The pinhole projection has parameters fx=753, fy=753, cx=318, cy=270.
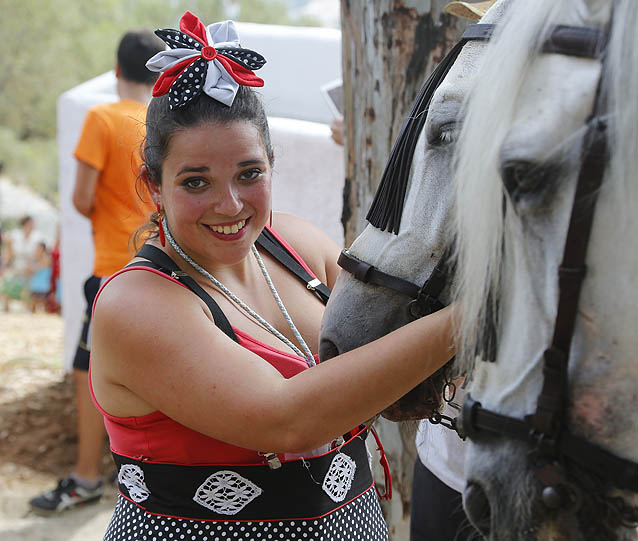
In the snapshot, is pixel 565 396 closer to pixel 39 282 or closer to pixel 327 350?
pixel 327 350

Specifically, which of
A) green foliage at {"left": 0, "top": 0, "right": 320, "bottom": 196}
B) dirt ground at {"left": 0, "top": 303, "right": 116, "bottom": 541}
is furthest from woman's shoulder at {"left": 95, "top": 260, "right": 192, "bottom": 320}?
green foliage at {"left": 0, "top": 0, "right": 320, "bottom": 196}

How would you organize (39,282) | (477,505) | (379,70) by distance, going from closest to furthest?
(477,505) < (379,70) < (39,282)

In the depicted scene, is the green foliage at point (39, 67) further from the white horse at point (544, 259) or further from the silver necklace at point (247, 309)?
the white horse at point (544, 259)

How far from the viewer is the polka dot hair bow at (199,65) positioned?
4.73 feet

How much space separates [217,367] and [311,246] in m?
0.61

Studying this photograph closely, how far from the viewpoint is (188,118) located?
144 centimetres

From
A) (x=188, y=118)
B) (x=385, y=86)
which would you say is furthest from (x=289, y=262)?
(x=385, y=86)

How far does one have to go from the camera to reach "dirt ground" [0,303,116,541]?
12.4 feet

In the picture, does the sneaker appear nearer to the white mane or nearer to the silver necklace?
the silver necklace

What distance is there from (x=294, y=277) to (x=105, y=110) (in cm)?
208

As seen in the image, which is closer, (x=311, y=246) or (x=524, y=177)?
(x=524, y=177)

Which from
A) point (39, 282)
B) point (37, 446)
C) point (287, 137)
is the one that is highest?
point (287, 137)

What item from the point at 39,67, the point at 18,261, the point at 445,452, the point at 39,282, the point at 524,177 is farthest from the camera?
the point at 39,67

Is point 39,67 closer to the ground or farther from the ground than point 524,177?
closer to the ground
